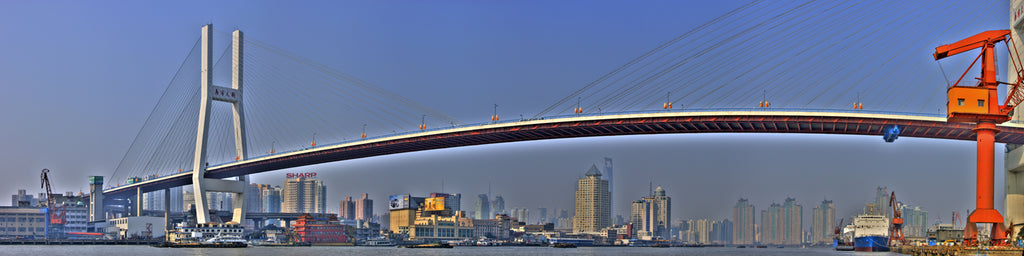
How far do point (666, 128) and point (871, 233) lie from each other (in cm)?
6979

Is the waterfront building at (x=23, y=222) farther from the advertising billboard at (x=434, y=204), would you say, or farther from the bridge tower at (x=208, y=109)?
the bridge tower at (x=208, y=109)

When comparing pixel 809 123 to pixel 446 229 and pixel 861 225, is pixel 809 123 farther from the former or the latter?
pixel 446 229

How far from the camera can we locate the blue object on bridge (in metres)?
48.0

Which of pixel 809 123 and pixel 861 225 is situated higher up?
pixel 809 123

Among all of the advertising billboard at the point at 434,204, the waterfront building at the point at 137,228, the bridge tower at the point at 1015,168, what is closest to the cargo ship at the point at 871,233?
the bridge tower at the point at 1015,168

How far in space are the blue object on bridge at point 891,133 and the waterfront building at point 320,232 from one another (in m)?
86.6

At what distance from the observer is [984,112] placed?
36719mm

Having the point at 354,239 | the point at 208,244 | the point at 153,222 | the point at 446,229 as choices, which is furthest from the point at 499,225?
the point at 208,244

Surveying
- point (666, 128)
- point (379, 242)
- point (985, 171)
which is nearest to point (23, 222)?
point (379, 242)

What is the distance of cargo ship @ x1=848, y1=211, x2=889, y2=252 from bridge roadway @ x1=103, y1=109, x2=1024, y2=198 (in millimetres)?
66397

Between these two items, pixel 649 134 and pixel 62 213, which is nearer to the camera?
pixel 649 134

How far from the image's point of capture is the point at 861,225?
116 m

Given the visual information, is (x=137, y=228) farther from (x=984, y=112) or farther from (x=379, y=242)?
(x=984, y=112)

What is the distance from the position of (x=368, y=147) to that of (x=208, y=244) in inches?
945
